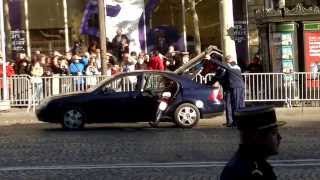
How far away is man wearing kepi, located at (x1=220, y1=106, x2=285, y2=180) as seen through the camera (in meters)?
3.77

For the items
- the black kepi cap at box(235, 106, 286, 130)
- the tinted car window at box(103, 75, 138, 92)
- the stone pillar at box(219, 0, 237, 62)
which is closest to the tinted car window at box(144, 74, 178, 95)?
the tinted car window at box(103, 75, 138, 92)

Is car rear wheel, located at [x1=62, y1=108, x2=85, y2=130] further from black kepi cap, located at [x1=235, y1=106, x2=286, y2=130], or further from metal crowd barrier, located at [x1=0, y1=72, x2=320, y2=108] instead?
black kepi cap, located at [x1=235, y1=106, x2=286, y2=130]

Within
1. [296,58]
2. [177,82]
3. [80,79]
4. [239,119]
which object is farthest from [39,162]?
[296,58]

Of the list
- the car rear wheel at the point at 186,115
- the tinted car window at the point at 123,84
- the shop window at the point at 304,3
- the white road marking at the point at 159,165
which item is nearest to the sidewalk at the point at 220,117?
the car rear wheel at the point at 186,115

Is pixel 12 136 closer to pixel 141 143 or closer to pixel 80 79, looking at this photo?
pixel 141 143

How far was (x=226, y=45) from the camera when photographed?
22953mm

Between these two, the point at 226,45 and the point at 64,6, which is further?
the point at 64,6

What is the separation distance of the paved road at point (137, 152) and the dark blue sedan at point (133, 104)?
301 mm

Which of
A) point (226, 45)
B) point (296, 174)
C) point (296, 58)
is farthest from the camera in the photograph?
point (226, 45)

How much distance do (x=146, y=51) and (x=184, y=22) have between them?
73.4 inches

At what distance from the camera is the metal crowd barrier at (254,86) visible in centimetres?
2092

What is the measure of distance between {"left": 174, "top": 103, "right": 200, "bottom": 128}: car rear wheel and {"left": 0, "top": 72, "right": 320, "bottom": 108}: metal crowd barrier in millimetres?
3619

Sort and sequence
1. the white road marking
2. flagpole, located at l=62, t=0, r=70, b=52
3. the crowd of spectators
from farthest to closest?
flagpole, located at l=62, t=0, r=70, b=52 < the crowd of spectators < the white road marking

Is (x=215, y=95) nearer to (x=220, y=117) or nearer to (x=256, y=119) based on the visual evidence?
(x=220, y=117)
